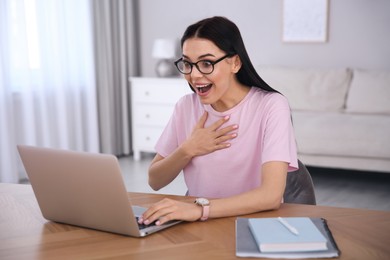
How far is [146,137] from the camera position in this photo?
207 inches

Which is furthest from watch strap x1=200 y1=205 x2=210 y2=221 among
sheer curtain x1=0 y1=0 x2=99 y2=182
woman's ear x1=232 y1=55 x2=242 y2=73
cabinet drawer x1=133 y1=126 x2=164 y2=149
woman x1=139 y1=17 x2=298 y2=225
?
cabinet drawer x1=133 y1=126 x2=164 y2=149

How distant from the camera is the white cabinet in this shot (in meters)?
5.08

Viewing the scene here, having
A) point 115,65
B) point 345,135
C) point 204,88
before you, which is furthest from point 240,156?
point 115,65

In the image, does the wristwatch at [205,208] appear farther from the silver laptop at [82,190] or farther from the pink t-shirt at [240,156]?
the pink t-shirt at [240,156]

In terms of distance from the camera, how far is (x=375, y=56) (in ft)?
16.1

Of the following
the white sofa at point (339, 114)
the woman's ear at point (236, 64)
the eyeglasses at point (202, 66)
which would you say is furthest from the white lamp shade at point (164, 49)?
the eyeglasses at point (202, 66)

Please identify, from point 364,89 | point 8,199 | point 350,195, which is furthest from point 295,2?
point 8,199

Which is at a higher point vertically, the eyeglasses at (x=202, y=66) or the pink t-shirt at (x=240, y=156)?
the eyeglasses at (x=202, y=66)

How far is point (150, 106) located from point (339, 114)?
1678 millimetres

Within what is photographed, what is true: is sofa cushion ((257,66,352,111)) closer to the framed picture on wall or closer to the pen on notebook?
the framed picture on wall

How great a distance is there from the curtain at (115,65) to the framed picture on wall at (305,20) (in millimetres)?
1490

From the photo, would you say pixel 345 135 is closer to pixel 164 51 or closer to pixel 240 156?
pixel 164 51

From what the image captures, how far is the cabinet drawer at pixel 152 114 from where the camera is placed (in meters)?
5.13

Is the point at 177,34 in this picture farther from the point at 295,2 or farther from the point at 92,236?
the point at 92,236
